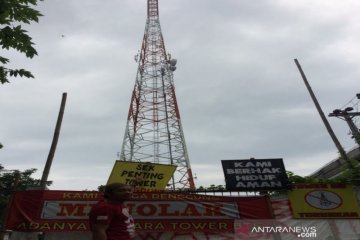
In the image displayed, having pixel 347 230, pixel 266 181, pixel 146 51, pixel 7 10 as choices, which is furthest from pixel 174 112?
pixel 7 10

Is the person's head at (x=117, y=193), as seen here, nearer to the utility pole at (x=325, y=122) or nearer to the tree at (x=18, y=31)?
the tree at (x=18, y=31)

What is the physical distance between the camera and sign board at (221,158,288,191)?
928 centimetres

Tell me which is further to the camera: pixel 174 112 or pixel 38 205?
pixel 174 112

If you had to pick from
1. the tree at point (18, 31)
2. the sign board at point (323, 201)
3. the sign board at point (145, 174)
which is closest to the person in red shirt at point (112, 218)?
the tree at point (18, 31)

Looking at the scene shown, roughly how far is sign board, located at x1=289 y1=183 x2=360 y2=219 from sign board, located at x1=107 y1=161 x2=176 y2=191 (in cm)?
397

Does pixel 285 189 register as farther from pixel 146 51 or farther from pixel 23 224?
pixel 146 51

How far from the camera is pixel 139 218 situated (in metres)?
8.36

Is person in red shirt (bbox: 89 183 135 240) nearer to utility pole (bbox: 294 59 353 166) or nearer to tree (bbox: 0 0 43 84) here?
tree (bbox: 0 0 43 84)

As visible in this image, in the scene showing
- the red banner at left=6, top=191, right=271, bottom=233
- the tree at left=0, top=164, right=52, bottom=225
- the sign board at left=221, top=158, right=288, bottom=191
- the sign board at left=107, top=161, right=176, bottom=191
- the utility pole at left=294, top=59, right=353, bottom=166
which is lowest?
the red banner at left=6, top=191, right=271, bottom=233

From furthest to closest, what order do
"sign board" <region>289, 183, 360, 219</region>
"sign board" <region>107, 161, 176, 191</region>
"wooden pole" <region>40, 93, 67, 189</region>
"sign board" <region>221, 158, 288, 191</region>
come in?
"sign board" <region>107, 161, 176, 191</region> < "wooden pole" <region>40, 93, 67, 189</region> < "sign board" <region>221, 158, 288, 191</region> < "sign board" <region>289, 183, 360, 219</region>

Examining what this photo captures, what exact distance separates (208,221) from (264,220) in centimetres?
152

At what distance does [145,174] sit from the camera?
34.5 feet

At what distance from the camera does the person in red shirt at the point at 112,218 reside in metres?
3.46

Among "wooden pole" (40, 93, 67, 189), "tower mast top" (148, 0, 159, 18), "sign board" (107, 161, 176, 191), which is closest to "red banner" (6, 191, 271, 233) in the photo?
"wooden pole" (40, 93, 67, 189)
